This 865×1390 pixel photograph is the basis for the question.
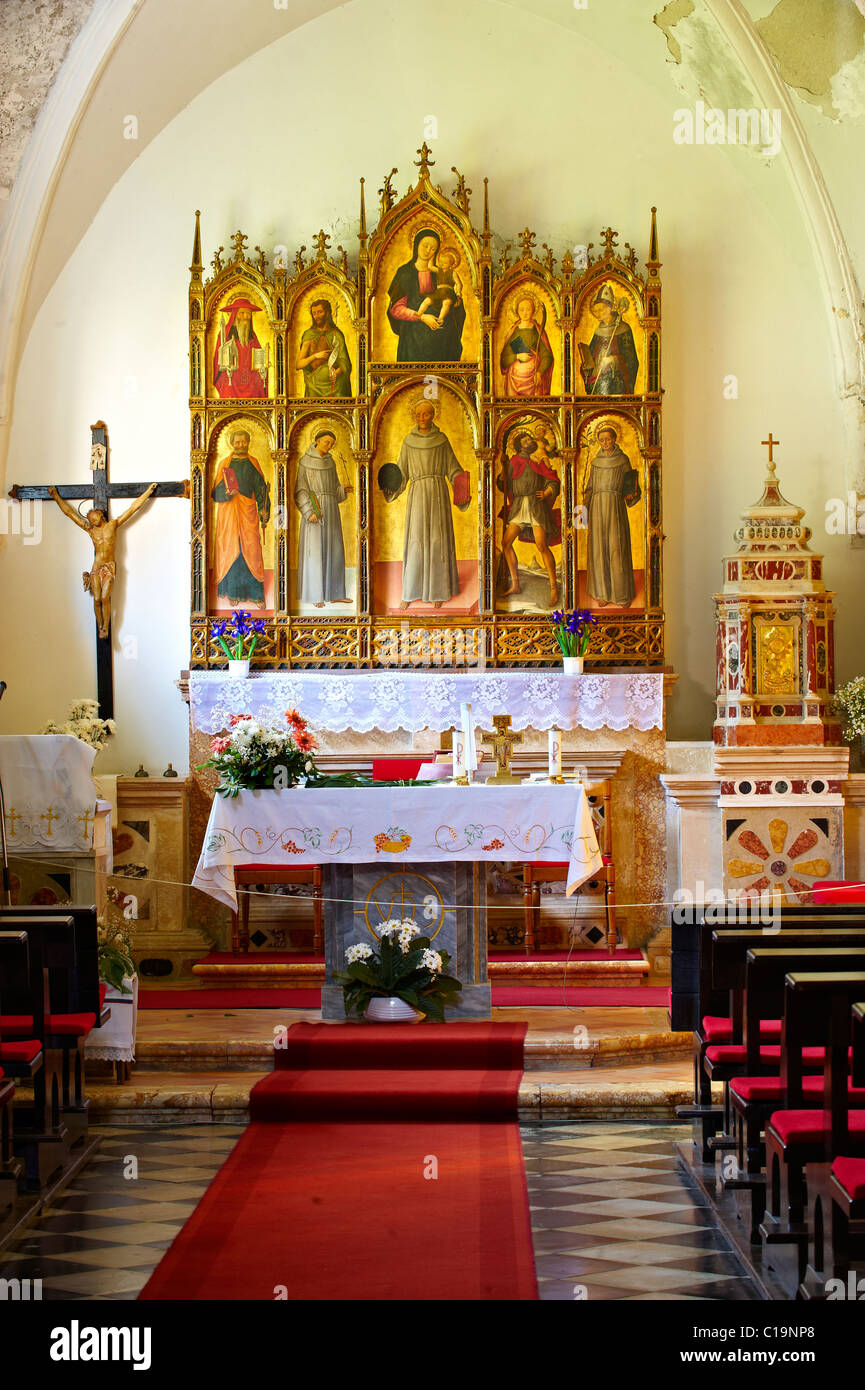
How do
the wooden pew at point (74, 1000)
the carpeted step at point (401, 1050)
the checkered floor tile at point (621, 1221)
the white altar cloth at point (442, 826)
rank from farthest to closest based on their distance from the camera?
the white altar cloth at point (442, 826), the carpeted step at point (401, 1050), the wooden pew at point (74, 1000), the checkered floor tile at point (621, 1221)

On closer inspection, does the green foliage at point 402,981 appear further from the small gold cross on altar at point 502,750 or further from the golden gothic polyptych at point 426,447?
the golden gothic polyptych at point 426,447

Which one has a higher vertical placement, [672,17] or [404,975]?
[672,17]

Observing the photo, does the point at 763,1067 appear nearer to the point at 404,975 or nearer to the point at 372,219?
the point at 404,975

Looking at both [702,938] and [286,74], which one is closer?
[702,938]

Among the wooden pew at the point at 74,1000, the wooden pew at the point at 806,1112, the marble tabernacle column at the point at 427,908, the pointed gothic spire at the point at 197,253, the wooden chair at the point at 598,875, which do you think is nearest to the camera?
the wooden pew at the point at 806,1112

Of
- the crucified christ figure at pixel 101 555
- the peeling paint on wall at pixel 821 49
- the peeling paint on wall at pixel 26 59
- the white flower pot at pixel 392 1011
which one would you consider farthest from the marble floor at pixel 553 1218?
the peeling paint on wall at pixel 821 49

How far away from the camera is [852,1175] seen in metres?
3.88

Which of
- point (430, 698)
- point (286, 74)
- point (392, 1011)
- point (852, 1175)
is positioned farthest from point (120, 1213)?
point (286, 74)

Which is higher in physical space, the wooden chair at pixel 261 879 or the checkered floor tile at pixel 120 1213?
the wooden chair at pixel 261 879

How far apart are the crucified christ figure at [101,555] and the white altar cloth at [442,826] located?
346cm

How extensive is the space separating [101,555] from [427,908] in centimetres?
417

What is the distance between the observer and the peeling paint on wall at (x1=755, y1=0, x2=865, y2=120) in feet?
31.6

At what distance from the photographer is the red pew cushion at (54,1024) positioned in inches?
232

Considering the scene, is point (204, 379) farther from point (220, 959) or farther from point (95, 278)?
point (220, 959)
